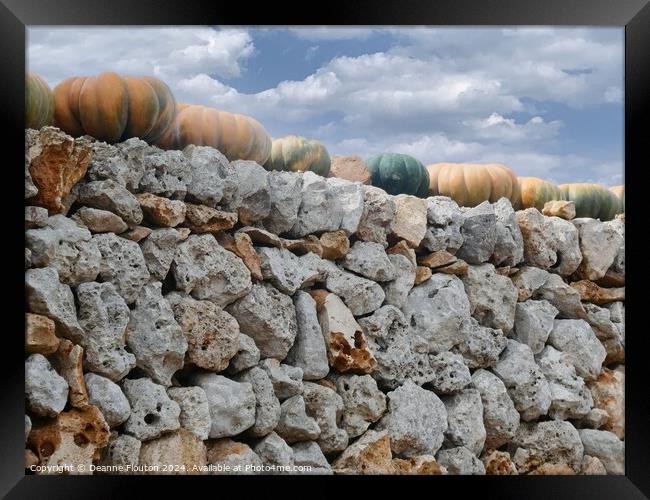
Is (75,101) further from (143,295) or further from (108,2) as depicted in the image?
(143,295)

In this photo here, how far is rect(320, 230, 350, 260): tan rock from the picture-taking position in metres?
2.94

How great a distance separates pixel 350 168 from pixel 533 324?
3.73 feet

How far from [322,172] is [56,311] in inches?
45.3

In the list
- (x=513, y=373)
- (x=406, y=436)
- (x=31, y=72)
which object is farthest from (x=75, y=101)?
(x=513, y=373)

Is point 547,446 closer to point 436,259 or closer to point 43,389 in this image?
point 436,259

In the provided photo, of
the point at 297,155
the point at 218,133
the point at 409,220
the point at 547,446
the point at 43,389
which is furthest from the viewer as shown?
the point at 547,446

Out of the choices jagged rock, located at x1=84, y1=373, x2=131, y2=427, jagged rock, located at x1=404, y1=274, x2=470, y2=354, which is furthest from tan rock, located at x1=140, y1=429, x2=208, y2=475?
jagged rock, located at x1=404, y1=274, x2=470, y2=354

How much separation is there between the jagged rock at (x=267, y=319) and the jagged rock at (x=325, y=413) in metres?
0.18

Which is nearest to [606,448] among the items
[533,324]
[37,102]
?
[533,324]

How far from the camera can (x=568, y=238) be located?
3504 mm

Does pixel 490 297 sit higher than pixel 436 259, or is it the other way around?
pixel 436 259

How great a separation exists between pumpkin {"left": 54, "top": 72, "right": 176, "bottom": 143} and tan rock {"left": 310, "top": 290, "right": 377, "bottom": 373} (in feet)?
2.94

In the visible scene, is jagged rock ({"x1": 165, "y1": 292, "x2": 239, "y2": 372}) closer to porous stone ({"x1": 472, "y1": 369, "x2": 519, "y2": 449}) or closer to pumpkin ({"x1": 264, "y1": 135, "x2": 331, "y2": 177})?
pumpkin ({"x1": 264, "y1": 135, "x2": 331, "y2": 177})

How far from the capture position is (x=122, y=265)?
250 cm
